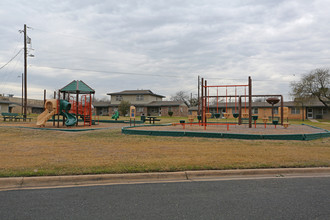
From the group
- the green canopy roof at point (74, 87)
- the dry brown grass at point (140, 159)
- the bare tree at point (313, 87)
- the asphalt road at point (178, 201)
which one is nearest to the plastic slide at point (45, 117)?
the green canopy roof at point (74, 87)

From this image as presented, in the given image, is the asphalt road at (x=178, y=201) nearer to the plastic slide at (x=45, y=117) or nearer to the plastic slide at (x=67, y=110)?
the plastic slide at (x=45, y=117)

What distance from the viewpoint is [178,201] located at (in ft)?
14.8

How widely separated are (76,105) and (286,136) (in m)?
16.7

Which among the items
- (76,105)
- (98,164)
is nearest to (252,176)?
(98,164)

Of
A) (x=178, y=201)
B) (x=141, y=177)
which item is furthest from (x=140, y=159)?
(x=178, y=201)

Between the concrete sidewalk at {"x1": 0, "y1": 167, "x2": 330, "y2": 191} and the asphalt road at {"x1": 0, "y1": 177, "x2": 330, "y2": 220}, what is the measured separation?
1.23ft

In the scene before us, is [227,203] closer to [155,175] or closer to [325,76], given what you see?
[155,175]

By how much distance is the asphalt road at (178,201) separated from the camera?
3.94m

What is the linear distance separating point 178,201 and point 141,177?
5.53 ft

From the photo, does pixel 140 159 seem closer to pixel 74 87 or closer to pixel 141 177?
pixel 141 177

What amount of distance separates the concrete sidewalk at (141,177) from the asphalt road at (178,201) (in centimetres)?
38

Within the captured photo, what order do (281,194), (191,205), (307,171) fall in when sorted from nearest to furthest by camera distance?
(191,205) → (281,194) → (307,171)

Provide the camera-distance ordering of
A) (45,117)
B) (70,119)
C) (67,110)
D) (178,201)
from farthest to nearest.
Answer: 1. (70,119)
2. (67,110)
3. (45,117)
4. (178,201)

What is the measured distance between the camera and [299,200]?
15.0 ft
